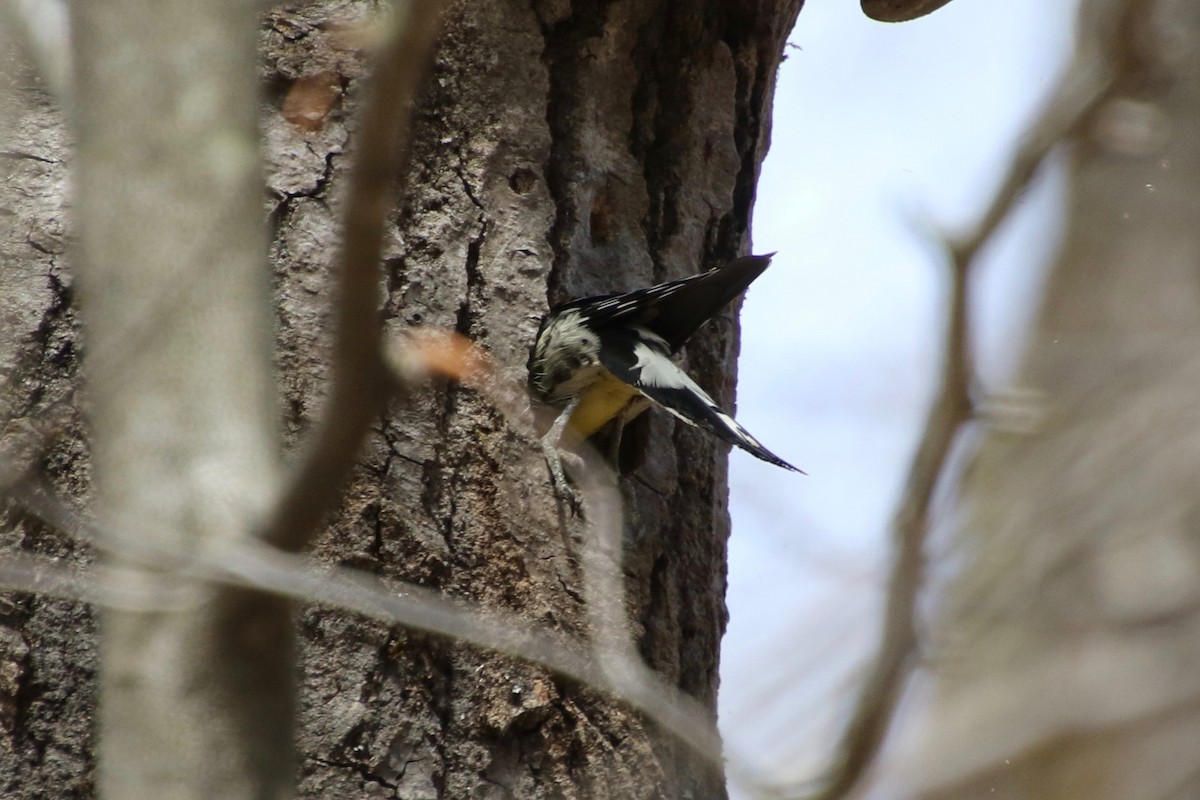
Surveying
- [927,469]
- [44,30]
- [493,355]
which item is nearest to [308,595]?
[927,469]

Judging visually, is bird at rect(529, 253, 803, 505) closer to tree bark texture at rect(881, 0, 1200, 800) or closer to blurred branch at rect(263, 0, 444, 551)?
tree bark texture at rect(881, 0, 1200, 800)

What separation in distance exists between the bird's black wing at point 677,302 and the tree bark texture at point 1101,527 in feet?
2.11

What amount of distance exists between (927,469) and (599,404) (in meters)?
1.99

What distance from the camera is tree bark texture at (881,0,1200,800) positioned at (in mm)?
1874

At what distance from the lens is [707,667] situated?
8.39 ft

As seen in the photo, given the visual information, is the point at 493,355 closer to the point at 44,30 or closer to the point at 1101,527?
the point at 44,30

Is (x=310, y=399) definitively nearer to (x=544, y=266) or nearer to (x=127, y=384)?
(x=544, y=266)

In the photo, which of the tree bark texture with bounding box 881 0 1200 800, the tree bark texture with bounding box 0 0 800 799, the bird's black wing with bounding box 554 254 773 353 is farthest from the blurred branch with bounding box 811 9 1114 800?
the bird's black wing with bounding box 554 254 773 353

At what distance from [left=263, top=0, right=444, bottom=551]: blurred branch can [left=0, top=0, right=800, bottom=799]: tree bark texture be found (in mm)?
627

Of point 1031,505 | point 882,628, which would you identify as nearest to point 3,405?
point 882,628

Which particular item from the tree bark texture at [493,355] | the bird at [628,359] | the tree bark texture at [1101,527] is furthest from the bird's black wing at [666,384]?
the tree bark texture at [1101,527]

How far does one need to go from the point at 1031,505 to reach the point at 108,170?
63.6 inches

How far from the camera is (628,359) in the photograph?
2.83 metres

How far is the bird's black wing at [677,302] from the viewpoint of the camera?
8.46 ft
